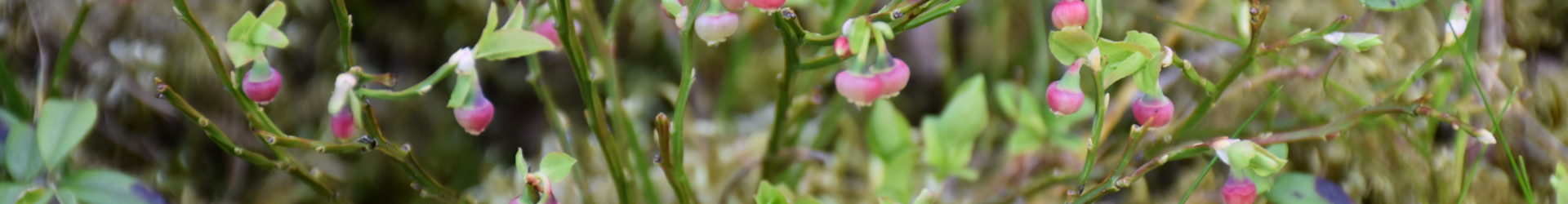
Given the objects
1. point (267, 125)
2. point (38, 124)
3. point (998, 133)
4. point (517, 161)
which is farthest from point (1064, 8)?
point (998, 133)

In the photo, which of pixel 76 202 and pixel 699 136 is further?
pixel 699 136

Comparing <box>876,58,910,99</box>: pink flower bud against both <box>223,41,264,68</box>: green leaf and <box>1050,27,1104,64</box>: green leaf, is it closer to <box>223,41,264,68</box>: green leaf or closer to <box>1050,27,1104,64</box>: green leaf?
<box>1050,27,1104,64</box>: green leaf

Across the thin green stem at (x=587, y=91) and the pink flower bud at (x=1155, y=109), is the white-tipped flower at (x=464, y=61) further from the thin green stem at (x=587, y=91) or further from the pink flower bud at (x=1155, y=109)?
the pink flower bud at (x=1155, y=109)

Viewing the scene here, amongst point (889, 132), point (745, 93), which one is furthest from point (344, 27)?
point (745, 93)

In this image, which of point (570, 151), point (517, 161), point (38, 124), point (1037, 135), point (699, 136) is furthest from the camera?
point (699, 136)

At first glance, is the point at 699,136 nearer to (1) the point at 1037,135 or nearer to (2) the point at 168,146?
(1) the point at 1037,135

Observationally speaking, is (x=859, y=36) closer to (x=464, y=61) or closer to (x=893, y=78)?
(x=893, y=78)

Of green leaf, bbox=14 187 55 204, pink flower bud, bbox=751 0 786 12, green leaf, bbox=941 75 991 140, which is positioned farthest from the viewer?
green leaf, bbox=941 75 991 140

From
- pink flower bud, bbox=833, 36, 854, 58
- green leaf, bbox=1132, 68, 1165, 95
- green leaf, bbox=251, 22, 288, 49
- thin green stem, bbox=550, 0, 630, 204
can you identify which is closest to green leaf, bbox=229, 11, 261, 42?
green leaf, bbox=251, 22, 288, 49
